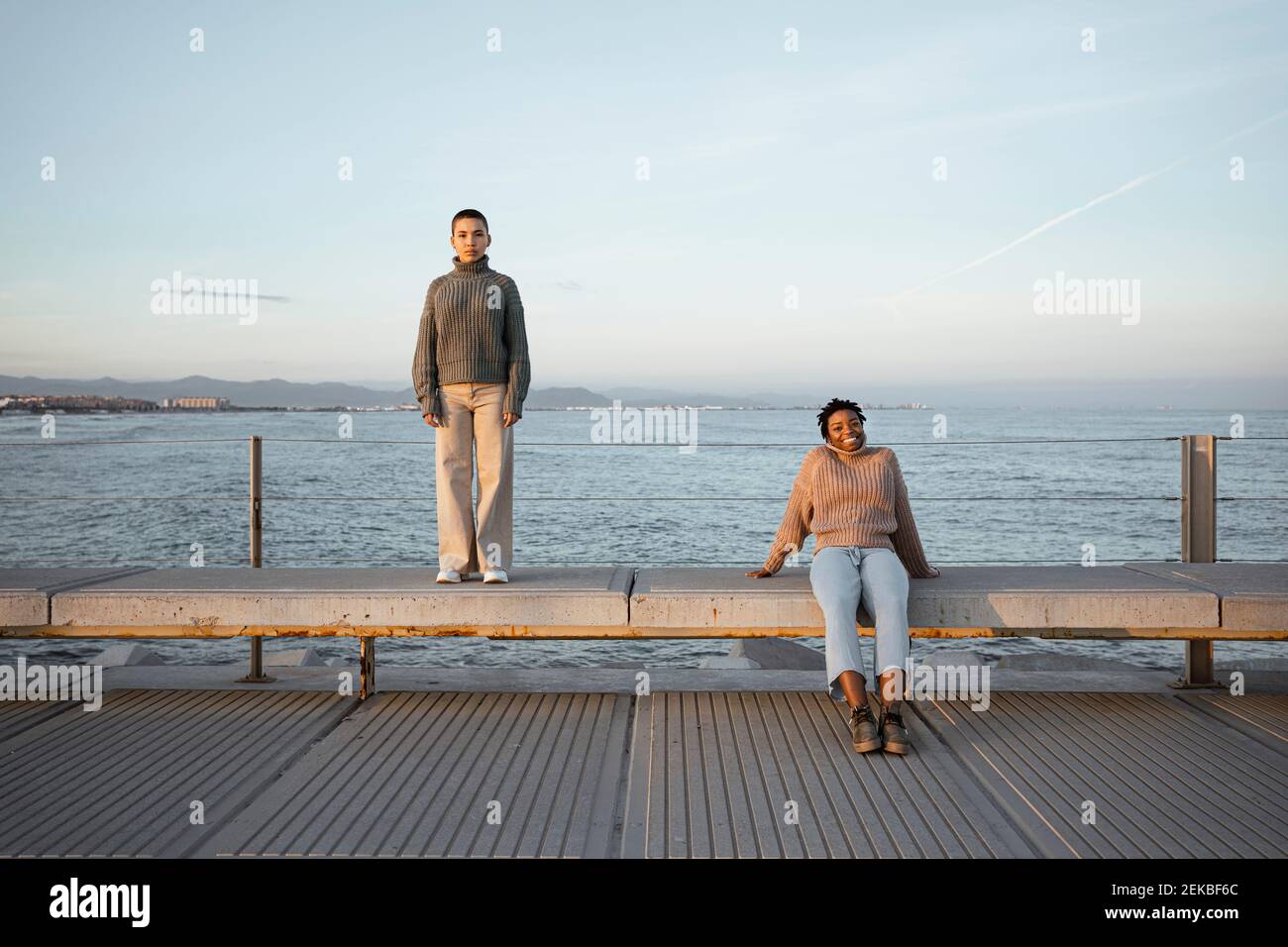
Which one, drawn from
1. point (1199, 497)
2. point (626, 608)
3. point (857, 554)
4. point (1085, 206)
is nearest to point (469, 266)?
point (626, 608)

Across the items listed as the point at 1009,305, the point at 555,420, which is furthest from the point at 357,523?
the point at 555,420

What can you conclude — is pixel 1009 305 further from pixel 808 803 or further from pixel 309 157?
pixel 808 803

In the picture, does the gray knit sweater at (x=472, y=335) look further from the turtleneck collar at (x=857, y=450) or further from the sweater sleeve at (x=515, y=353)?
the turtleneck collar at (x=857, y=450)

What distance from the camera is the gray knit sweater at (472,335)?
144 inches

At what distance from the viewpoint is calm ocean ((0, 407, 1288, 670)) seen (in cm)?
705

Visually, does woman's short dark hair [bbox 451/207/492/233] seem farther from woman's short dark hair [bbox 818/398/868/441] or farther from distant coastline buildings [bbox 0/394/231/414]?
distant coastline buildings [bbox 0/394/231/414]

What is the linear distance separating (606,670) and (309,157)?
11505 millimetres

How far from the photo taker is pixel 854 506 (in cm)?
345

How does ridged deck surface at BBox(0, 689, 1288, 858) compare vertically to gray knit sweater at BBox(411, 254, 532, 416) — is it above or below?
below

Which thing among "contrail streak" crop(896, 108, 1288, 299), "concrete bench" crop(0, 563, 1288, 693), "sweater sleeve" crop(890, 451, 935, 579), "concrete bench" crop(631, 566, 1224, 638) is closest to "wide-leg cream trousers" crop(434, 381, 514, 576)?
"concrete bench" crop(0, 563, 1288, 693)

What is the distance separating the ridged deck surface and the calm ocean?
1008 mm

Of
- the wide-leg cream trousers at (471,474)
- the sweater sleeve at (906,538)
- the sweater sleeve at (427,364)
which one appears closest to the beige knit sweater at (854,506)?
the sweater sleeve at (906,538)

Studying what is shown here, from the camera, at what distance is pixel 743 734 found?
3.15 meters

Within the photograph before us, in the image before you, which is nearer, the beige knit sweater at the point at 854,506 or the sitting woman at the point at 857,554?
the sitting woman at the point at 857,554
